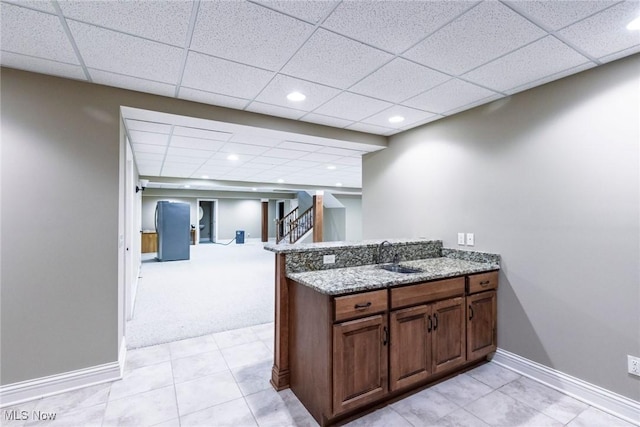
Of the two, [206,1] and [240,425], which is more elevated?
[206,1]

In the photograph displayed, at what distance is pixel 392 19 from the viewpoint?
163cm

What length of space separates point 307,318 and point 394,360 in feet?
2.16

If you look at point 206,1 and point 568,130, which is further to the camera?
point 568,130

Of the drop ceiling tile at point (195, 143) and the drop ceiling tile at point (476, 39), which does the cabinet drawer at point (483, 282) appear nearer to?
the drop ceiling tile at point (476, 39)

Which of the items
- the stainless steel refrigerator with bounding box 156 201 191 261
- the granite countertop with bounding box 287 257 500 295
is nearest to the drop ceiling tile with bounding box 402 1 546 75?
the granite countertop with bounding box 287 257 500 295

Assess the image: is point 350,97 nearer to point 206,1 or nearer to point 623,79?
point 206,1

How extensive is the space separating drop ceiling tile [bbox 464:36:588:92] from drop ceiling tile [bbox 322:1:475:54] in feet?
2.25

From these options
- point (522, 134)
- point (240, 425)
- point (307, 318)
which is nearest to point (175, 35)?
point (307, 318)

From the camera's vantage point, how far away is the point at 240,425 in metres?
1.93

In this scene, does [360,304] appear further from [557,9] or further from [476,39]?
[557,9]

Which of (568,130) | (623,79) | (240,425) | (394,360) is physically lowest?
(240,425)

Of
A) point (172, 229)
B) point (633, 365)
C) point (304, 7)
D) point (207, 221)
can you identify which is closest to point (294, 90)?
point (304, 7)

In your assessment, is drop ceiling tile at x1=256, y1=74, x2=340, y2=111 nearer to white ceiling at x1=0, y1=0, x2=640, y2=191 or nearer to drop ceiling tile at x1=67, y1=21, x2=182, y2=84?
white ceiling at x1=0, y1=0, x2=640, y2=191

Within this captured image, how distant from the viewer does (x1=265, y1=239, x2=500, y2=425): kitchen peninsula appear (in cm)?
191
